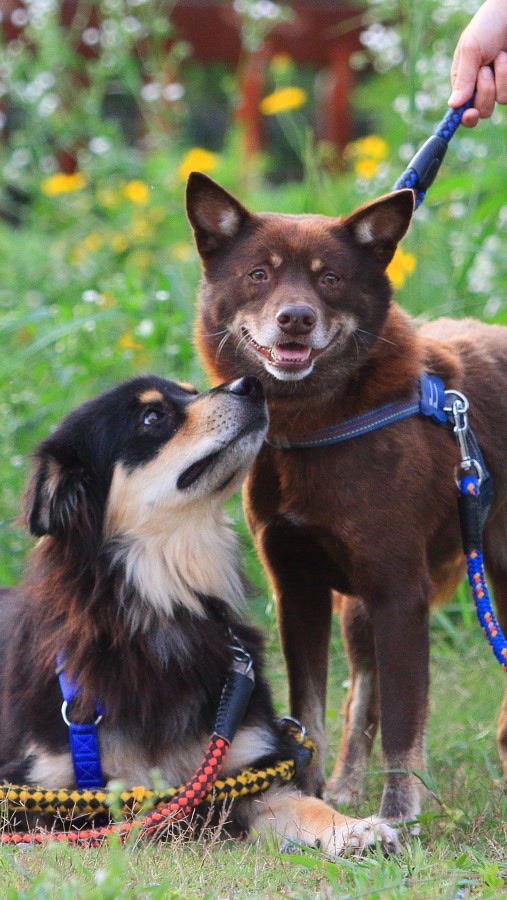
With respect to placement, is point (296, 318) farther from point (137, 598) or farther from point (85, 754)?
point (85, 754)

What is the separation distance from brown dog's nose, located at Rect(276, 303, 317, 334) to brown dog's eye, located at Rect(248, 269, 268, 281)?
21cm

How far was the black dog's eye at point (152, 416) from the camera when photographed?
3.16 meters

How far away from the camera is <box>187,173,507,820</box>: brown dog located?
302cm

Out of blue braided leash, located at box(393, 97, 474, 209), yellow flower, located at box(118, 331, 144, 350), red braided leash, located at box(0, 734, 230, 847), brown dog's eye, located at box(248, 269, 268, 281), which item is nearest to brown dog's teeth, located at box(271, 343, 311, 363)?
brown dog's eye, located at box(248, 269, 268, 281)

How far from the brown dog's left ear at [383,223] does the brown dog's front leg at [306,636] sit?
876 mm

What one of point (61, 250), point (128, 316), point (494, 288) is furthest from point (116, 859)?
point (61, 250)

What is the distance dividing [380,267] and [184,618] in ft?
3.53

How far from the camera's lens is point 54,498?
9.89 feet

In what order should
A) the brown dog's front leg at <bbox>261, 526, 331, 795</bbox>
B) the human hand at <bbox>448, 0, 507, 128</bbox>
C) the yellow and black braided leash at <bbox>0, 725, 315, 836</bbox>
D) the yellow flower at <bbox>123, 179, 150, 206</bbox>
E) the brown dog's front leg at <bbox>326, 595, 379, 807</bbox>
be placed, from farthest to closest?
1. the yellow flower at <bbox>123, 179, 150, 206</bbox>
2. the brown dog's front leg at <bbox>326, 595, 379, 807</bbox>
3. the human hand at <bbox>448, 0, 507, 128</bbox>
4. the brown dog's front leg at <bbox>261, 526, 331, 795</bbox>
5. the yellow and black braided leash at <bbox>0, 725, 315, 836</bbox>

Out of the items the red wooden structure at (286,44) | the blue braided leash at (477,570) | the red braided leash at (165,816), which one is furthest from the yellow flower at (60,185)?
the red braided leash at (165,816)

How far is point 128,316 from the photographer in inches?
203

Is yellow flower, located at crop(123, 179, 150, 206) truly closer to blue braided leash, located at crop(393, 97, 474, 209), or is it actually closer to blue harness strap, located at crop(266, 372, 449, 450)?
blue braided leash, located at crop(393, 97, 474, 209)

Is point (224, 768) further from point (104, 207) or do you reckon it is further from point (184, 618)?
point (104, 207)

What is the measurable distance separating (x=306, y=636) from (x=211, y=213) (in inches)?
48.2
